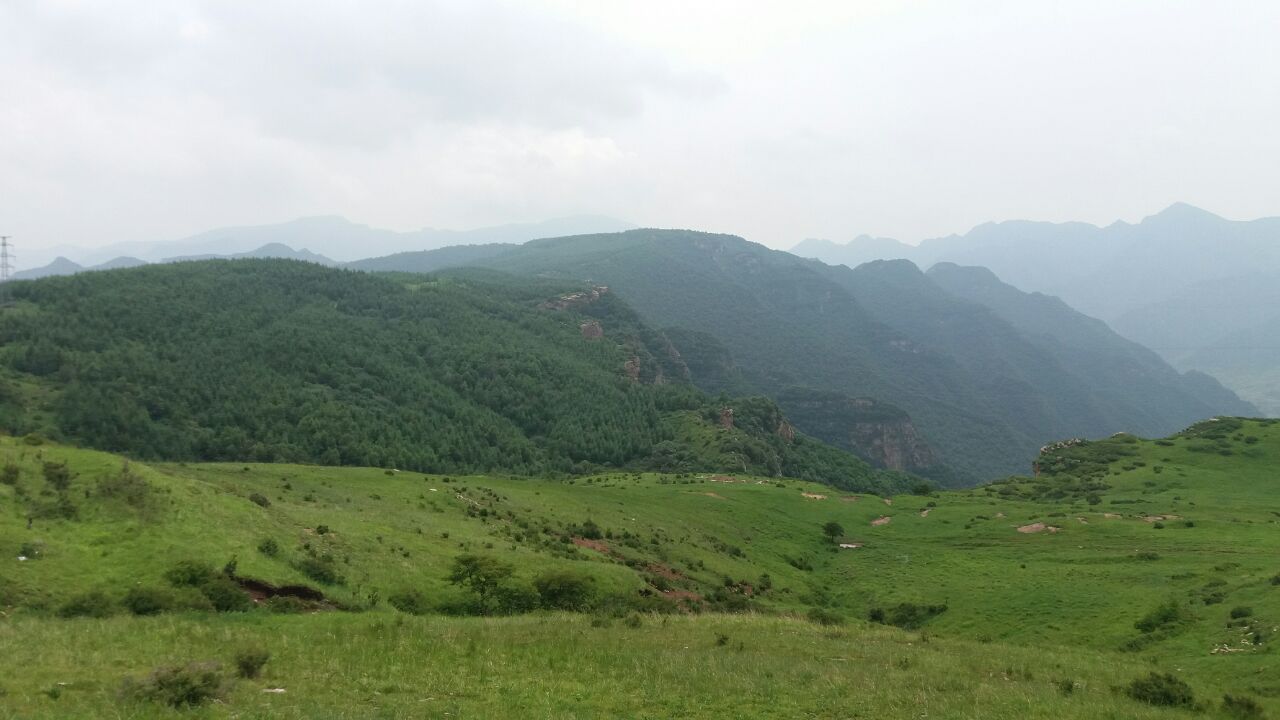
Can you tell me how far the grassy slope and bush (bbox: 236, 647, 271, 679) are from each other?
0.49 metres

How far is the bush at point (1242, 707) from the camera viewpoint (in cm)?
1775

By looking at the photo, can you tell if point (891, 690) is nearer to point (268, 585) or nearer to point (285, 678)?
point (285, 678)

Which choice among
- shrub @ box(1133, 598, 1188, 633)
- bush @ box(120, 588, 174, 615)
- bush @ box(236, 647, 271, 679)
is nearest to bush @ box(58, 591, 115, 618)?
bush @ box(120, 588, 174, 615)

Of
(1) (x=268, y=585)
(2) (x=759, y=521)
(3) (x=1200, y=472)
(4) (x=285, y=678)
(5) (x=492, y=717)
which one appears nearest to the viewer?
(5) (x=492, y=717)

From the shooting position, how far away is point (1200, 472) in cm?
7412

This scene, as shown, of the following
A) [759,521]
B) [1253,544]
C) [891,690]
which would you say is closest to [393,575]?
[891,690]

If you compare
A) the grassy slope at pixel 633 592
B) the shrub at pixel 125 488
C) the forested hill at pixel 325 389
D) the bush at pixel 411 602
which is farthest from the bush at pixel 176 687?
the forested hill at pixel 325 389

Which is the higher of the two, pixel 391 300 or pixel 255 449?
pixel 391 300

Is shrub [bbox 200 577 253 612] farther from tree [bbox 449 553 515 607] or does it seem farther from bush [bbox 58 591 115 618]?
tree [bbox 449 553 515 607]

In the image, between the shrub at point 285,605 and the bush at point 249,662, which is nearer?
the bush at point 249,662

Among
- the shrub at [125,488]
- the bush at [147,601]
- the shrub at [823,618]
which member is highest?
the shrub at [125,488]

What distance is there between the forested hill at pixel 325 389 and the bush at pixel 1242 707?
9993cm

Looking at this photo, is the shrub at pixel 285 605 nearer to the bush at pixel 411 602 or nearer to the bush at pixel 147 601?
the bush at pixel 147 601

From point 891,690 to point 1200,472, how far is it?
77913mm
